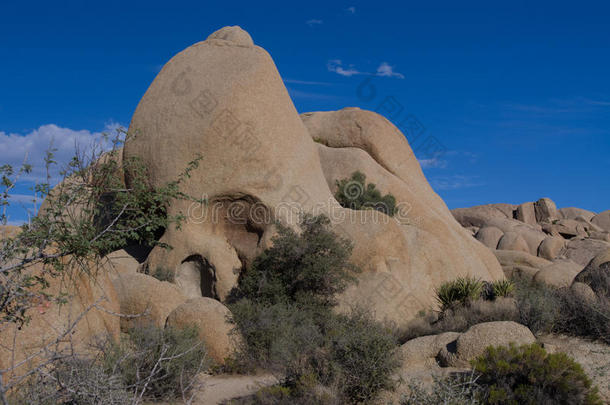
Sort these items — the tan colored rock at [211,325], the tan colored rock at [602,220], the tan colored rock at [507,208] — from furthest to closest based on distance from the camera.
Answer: the tan colored rock at [602,220], the tan colored rock at [507,208], the tan colored rock at [211,325]

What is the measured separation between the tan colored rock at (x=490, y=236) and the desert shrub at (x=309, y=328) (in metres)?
23.8

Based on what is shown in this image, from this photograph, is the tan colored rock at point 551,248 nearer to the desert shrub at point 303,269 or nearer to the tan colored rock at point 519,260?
the tan colored rock at point 519,260

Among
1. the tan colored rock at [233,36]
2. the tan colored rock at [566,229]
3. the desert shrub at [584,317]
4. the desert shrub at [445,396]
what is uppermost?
the tan colored rock at [233,36]

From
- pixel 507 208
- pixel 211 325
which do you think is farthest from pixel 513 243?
pixel 211 325

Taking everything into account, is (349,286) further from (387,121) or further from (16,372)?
(387,121)

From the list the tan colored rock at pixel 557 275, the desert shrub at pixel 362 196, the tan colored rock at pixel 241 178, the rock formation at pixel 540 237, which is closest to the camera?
the tan colored rock at pixel 241 178

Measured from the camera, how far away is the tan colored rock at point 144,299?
11227 mm

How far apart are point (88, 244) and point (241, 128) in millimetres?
11914

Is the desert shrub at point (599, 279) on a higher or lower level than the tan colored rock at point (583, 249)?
lower

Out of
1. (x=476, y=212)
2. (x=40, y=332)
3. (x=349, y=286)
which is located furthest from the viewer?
(x=476, y=212)

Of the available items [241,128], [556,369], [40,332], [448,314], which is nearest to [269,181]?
[241,128]

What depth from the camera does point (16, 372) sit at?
8.16 meters

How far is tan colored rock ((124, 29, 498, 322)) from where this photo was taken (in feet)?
53.3

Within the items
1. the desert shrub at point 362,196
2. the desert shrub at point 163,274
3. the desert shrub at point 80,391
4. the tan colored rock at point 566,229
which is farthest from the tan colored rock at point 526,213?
the desert shrub at point 80,391
